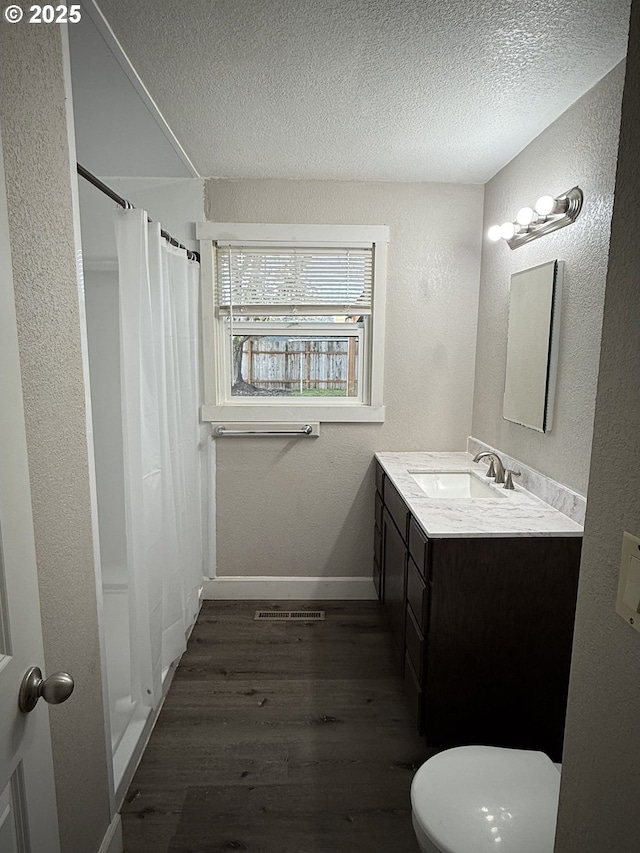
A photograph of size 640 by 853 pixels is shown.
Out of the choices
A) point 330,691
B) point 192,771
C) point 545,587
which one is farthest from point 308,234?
point 192,771

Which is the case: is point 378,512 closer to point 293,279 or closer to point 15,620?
point 293,279

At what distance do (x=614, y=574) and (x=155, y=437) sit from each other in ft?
5.49

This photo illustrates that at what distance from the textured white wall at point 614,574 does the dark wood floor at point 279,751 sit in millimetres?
1130

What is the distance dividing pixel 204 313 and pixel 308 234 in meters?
0.73

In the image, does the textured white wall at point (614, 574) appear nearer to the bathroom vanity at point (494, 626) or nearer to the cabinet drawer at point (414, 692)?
the bathroom vanity at point (494, 626)

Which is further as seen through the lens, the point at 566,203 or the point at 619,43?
the point at 566,203

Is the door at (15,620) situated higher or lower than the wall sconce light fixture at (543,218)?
lower

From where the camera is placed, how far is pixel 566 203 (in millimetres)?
1879

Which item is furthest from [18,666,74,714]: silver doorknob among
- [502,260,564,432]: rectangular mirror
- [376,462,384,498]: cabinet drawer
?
[376,462,384,498]: cabinet drawer

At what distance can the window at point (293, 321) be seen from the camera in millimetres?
2777

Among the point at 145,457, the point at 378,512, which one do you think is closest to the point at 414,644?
the point at 378,512

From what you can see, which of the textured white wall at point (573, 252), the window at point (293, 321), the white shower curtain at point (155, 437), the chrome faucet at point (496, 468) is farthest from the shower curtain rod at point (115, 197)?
the chrome faucet at point (496, 468)

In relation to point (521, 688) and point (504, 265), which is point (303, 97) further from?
point (521, 688)

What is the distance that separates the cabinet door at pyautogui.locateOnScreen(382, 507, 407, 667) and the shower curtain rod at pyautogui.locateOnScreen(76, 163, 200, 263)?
1.63 meters
